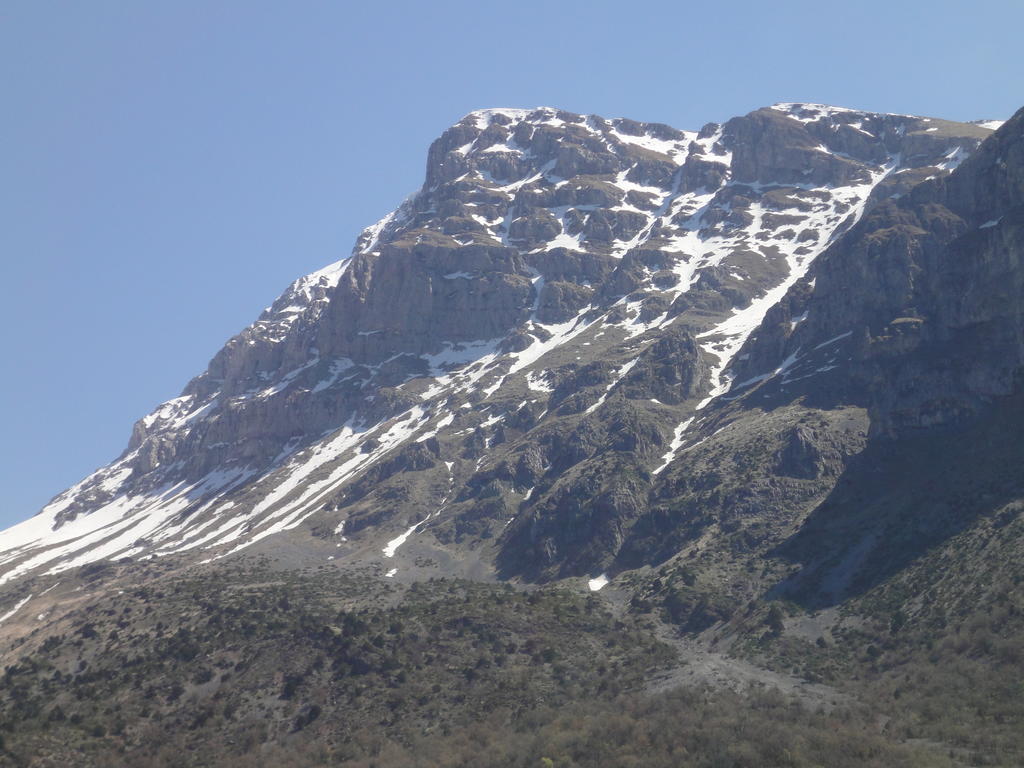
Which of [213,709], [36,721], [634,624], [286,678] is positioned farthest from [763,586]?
[36,721]

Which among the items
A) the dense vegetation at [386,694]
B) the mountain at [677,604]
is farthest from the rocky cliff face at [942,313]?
the dense vegetation at [386,694]

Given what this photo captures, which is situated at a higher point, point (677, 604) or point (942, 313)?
point (942, 313)

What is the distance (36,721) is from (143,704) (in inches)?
421

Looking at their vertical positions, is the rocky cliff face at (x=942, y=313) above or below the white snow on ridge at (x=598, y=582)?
above

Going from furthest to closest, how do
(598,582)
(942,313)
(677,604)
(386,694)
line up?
(942,313), (598,582), (677,604), (386,694)

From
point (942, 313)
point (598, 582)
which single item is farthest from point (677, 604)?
point (942, 313)

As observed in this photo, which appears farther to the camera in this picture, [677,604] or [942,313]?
[942,313]

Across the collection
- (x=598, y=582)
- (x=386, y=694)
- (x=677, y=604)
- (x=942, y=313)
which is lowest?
(x=677, y=604)

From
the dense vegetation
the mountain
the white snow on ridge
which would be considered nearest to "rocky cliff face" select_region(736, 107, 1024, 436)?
the mountain

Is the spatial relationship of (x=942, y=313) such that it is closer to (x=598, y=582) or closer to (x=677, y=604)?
(x=677, y=604)

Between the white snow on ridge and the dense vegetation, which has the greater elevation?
the dense vegetation

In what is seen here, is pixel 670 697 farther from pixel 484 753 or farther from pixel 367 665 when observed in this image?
pixel 367 665

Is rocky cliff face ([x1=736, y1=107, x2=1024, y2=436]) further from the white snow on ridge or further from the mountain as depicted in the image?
the white snow on ridge

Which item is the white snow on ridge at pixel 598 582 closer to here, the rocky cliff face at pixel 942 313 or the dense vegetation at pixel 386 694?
the dense vegetation at pixel 386 694
